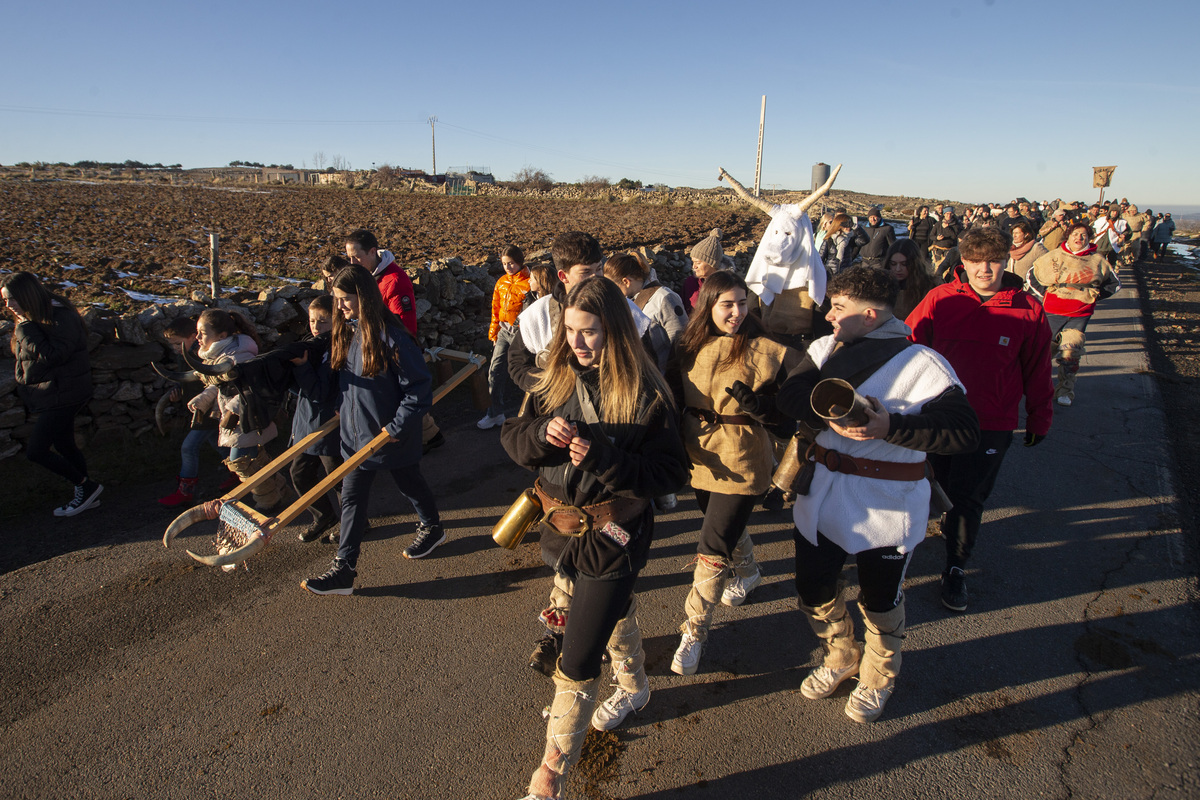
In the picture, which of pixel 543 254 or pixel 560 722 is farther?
pixel 543 254

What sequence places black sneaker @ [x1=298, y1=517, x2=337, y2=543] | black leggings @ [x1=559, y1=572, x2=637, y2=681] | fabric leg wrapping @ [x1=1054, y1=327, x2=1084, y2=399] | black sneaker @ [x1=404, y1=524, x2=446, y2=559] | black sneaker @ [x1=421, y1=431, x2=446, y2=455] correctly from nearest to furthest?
black leggings @ [x1=559, y1=572, x2=637, y2=681] < black sneaker @ [x1=404, y1=524, x2=446, y2=559] < black sneaker @ [x1=298, y1=517, x2=337, y2=543] < black sneaker @ [x1=421, y1=431, x2=446, y2=455] < fabric leg wrapping @ [x1=1054, y1=327, x2=1084, y2=399]

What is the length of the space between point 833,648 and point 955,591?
1206 mm

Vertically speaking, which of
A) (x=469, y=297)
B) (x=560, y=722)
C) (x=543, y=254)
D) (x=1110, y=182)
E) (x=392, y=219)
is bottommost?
(x=560, y=722)

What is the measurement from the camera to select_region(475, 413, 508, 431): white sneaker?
252 inches

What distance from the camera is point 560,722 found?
230 centimetres

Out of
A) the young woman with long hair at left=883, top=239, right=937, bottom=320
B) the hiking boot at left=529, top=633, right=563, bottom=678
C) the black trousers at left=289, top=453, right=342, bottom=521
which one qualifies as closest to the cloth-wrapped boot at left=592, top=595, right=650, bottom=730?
the hiking boot at left=529, top=633, right=563, bottom=678

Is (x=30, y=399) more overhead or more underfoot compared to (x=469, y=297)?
more underfoot

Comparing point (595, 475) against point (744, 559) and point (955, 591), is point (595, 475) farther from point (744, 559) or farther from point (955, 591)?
point (955, 591)

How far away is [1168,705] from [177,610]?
200 inches

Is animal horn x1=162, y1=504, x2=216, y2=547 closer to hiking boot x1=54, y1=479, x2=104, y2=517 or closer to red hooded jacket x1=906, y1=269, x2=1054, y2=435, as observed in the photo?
hiking boot x1=54, y1=479, x2=104, y2=517

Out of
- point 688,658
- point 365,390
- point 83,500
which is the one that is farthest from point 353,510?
point 83,500

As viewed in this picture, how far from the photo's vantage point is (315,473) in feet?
13.5

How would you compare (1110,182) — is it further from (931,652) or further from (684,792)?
(684,792)

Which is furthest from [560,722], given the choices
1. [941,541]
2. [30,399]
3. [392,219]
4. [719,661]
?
[392,219]
